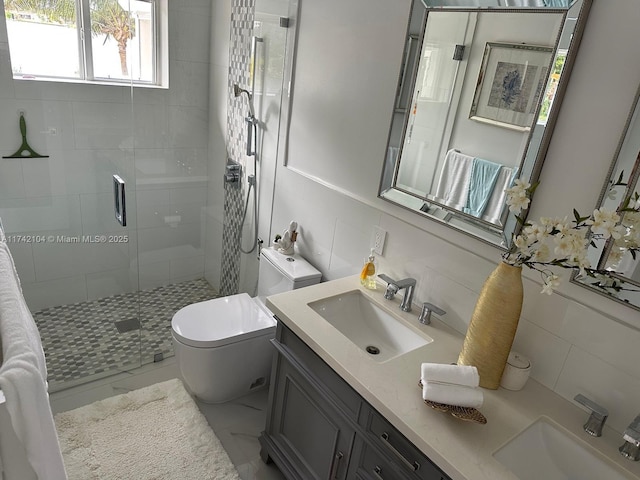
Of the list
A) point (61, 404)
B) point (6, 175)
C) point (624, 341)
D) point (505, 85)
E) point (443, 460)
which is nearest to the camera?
point (443, 460)

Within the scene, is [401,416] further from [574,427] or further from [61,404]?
[61,404]

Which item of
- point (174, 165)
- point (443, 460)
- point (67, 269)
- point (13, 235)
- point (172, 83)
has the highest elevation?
point (172, 83)

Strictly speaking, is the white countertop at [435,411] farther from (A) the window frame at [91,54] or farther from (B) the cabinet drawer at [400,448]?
(A) the window frame at [91,54]

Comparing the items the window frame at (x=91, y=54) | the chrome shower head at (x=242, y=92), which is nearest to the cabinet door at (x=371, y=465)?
the chrome shower head at (x=242, y=92)

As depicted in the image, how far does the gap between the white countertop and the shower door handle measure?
1.51 m

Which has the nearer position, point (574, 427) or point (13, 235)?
point (574, 427)

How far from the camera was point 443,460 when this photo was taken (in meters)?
1.15

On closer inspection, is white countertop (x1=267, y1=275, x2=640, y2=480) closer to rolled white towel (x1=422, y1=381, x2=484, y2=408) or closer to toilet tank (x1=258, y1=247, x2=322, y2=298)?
rolled white towel (x1=422, y1=381, x2=484, y2=408)

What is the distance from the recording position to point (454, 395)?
126 centimetres

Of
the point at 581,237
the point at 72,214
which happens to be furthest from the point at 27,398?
the point at 72,214

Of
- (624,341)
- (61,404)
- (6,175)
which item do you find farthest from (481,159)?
(6,175)

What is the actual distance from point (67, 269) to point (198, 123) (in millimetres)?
1303

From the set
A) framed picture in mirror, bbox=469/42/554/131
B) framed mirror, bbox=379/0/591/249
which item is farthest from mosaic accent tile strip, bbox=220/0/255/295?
framed picture in mirror, bbox=469/42/554/131

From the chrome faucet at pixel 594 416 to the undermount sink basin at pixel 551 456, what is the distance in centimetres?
6
